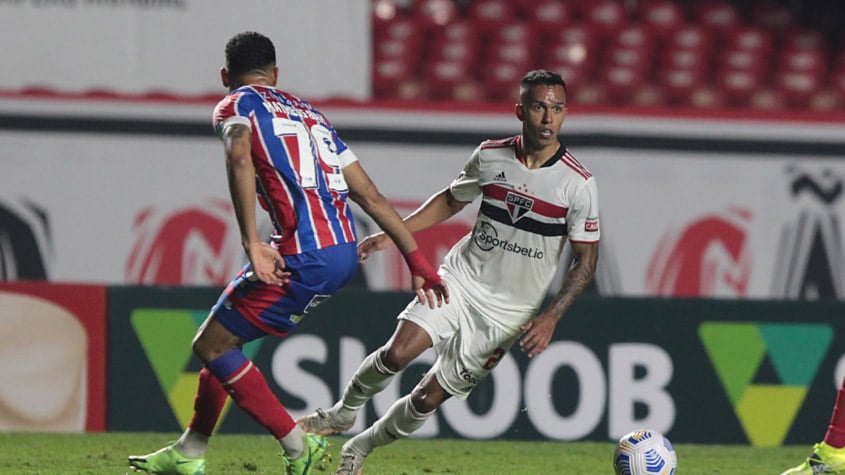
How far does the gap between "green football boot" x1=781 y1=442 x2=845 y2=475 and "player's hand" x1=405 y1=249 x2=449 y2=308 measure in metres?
1.72

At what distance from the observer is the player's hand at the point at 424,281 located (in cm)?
545

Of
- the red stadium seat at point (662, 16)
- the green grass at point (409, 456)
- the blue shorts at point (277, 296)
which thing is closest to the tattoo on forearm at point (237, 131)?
the blue shorts at point (277, 296)

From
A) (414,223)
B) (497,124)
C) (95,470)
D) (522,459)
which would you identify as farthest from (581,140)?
(95,470)

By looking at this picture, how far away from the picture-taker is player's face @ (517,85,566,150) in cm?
577

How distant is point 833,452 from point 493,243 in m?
1.72

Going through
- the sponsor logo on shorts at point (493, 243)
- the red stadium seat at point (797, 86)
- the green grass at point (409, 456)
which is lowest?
the green grass at point (409, 456)

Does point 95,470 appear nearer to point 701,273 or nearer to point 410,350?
point 410,350

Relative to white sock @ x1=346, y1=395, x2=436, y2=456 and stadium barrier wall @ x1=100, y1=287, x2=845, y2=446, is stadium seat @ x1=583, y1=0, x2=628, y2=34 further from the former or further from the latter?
white sock @ x1=346, y1=395, x2=436, y2=456

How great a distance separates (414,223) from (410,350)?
68 cm

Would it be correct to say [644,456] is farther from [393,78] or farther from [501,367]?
[393,78]

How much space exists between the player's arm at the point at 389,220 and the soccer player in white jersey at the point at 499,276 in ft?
0.91

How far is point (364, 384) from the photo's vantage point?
576 centimetres

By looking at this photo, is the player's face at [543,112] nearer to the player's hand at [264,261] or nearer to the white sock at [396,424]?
the white sock at [396,424]

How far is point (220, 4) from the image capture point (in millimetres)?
10141
